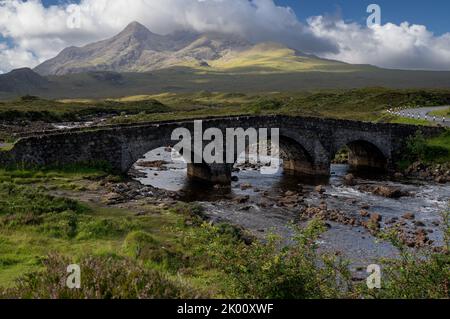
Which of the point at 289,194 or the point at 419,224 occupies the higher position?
the point at 289,194

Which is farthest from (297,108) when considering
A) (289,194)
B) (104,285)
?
(104,285)

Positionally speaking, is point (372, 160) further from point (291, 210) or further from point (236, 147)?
point (291, 210)

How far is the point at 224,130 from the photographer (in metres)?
38.2

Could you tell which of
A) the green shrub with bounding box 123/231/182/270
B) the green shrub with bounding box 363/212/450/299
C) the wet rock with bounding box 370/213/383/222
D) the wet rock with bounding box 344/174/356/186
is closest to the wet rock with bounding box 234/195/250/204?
the wet rock with bounding box 370/213/383/222

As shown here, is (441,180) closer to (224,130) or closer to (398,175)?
(398,175)

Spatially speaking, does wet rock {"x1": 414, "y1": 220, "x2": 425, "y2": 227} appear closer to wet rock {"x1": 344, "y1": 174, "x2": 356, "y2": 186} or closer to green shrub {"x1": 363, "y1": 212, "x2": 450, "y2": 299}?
wet rock {"x1": 344, "y1": 174, "x2": 356, "y2": 186}

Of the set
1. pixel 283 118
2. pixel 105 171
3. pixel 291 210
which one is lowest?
pixel 291 210

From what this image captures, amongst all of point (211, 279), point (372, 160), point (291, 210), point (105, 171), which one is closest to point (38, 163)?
point (105, 171)

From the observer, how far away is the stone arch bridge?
2959cm

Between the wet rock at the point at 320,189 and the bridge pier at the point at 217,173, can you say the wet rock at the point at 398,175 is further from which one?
the bridge pier at the point at 217,173

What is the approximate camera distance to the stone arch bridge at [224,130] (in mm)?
29594

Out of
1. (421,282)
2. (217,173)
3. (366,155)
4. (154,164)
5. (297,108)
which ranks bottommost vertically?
(154,164)

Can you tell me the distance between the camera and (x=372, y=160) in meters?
49.9
